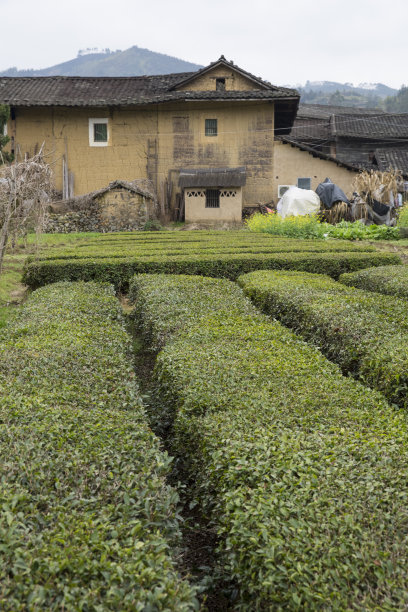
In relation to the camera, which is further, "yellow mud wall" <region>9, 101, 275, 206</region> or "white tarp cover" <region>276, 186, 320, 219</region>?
"yellow mud wall" <region>9, 101, 275, 206</region>

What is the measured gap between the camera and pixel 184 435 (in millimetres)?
4516

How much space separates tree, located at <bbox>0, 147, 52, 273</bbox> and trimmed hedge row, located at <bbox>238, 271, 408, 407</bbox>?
4.39m

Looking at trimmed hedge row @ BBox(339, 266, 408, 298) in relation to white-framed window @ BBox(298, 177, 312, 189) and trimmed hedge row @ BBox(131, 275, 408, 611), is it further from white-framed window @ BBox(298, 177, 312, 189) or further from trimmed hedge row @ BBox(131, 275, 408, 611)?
white-framed window @ BBox(298, 177, 312, 189)

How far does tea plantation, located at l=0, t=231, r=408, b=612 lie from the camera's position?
99.6 inches

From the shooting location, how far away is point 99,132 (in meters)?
28.1

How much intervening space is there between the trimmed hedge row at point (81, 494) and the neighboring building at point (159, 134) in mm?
23221

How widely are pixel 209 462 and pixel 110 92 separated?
91.9 feet

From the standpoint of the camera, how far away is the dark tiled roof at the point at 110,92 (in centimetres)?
2627

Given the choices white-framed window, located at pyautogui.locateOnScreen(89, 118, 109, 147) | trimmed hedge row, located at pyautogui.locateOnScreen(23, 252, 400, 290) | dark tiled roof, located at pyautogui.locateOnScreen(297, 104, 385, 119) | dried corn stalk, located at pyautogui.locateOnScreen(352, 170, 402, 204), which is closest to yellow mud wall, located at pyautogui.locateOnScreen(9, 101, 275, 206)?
white-framed window, located at pyautogui.locateOnScreen(89, 118, 109, 147)

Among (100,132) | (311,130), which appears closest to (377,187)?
(100,132)

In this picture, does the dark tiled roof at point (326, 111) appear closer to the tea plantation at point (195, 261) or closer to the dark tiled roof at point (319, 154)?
the dark tiled roof at point (319, 154)

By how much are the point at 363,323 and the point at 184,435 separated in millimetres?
3203

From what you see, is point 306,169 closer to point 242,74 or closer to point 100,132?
point 242,74

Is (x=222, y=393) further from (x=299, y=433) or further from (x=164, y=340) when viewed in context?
(x=164, y=340)
